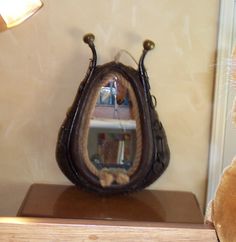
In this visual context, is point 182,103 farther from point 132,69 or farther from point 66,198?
point 66,198

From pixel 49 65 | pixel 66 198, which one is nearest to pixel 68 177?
pixel 66 198

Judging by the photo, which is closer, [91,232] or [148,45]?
[91,232]

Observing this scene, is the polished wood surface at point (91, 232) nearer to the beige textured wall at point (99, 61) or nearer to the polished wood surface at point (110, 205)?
the polished wood surface at point (110, 205)

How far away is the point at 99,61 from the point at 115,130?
223 millimetres

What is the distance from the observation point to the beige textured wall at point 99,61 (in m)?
1.28

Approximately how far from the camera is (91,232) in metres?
0.75

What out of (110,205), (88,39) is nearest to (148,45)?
(88,39)

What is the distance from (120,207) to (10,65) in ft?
1.81

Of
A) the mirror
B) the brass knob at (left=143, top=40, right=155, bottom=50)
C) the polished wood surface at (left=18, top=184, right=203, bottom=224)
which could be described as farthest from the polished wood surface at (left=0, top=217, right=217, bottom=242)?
the brass knob at (left=143, top=40, right=155, bottom=50)

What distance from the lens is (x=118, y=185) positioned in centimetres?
124

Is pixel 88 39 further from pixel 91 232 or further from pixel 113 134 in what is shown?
pixel 91 232

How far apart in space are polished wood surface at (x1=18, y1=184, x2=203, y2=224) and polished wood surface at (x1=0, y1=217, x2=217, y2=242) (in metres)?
0.37

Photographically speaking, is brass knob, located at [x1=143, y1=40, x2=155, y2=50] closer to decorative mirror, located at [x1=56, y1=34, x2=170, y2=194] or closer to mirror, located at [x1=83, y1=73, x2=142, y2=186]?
decorative mirror, located at [x1=56, y1=34, x2=170, y2=194]

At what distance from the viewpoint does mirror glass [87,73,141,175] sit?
122 centimetres
